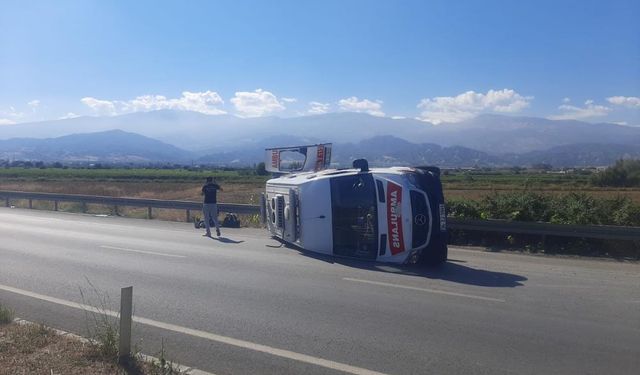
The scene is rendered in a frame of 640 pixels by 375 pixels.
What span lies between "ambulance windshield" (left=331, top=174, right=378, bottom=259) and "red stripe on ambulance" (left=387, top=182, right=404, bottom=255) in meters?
0.30

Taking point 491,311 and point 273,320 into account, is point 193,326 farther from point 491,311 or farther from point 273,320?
point 491,311

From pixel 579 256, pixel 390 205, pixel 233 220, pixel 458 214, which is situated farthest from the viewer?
pixel 233 220

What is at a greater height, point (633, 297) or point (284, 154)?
point (284, 154)

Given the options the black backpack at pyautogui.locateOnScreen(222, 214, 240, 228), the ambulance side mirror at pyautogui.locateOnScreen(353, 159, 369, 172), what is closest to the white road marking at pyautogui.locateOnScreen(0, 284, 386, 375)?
the ambulance side mirror at pyautogui.locateOnScreen(353, 159, 369, 172)

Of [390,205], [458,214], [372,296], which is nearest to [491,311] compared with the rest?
[372,296]

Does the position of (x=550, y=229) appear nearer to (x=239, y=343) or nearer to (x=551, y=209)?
(x=551, y=209)

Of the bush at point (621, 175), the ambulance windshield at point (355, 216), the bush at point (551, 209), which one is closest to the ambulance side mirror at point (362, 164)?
the ambulance windshield at point (355, 216)

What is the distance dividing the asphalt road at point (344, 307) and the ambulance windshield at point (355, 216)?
0.34 m

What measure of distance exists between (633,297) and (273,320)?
5.32m

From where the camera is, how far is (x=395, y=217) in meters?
10.4

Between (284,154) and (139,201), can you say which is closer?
(284,154)

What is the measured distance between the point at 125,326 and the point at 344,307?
3202mm

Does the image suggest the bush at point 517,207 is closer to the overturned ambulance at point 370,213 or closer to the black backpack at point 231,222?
the overturned ambulance at point 370,213

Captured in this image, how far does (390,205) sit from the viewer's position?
34.2ft
